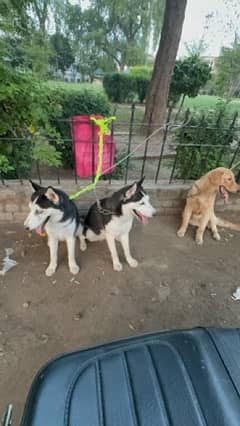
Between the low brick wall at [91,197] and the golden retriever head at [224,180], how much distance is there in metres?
0.72

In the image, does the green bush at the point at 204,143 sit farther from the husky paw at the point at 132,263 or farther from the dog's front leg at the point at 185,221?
the husky paw at the point at 132,263

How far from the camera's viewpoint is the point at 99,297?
7.50ft

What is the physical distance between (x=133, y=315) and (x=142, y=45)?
101 feet

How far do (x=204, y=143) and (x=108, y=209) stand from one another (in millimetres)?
1759

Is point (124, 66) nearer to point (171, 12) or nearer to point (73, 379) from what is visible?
point (171, 12)

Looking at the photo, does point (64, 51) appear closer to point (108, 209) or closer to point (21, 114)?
point (21, 114)

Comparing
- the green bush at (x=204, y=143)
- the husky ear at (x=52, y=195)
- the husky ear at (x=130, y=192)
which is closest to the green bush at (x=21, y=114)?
the husky ear at (x=52, y=195)

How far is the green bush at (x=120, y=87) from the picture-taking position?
1614 cm

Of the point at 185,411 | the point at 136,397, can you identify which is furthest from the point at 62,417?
the point at 185,411

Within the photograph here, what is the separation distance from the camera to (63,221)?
214 cm

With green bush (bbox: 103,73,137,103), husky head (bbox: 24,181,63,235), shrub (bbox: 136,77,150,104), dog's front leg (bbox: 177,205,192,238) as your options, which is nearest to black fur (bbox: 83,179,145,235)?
husky head (bbox: 24,181,63,235)

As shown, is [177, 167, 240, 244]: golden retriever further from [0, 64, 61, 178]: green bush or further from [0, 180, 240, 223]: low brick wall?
[0, 64, 61, 178]: green bush

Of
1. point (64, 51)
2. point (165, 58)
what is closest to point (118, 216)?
point (165, 58)

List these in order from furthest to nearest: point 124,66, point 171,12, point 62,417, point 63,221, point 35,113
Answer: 1. point 124,66
2. point 171,12
3. point 35,113
4. point 63,221
5. point 62,417
